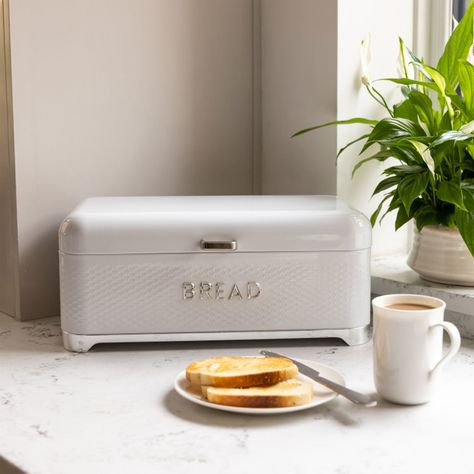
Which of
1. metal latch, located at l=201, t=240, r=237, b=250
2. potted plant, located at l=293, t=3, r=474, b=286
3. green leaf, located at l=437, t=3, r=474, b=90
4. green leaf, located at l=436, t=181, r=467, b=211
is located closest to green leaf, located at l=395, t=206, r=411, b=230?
potted plant, located at l=293, t=3, r=474, b=286

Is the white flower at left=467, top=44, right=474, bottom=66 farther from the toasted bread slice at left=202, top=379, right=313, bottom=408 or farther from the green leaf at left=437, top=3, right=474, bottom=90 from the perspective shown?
the toasted bread slice at left=202, top=379, right=313, bottom=408

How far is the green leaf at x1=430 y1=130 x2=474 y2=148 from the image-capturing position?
111cm

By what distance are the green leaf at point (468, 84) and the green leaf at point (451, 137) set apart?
0.23 ft

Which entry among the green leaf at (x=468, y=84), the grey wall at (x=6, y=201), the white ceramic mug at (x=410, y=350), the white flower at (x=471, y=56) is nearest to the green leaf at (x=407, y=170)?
the green leaf at (x=468, y=84)

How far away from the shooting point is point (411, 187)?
1.17 meters

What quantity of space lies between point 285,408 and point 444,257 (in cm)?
48

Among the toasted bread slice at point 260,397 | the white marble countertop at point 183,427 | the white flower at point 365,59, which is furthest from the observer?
the white flower at point 365,59

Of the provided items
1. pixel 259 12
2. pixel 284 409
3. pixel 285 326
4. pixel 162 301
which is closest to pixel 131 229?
pixel 162 301

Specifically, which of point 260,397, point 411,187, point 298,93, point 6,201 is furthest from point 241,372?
point 298,93

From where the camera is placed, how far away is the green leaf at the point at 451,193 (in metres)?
1.12

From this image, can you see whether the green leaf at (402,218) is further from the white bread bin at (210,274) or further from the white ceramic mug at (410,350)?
the white ceramic mug at (410,350)

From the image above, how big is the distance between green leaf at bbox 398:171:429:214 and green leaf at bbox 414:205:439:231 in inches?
2.2

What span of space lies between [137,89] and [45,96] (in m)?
0.17

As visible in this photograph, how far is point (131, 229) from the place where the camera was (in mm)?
1086
